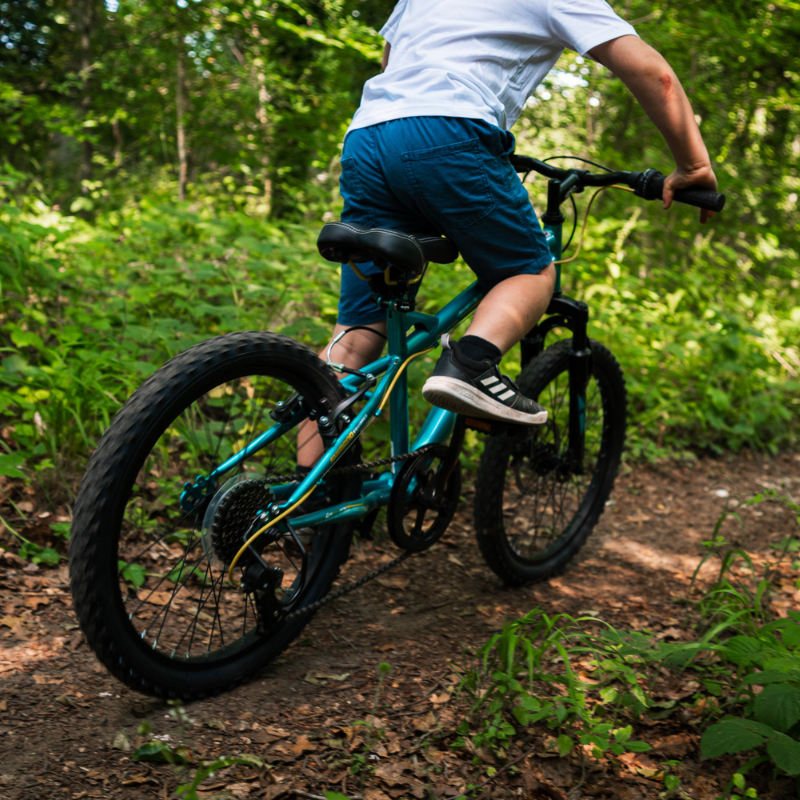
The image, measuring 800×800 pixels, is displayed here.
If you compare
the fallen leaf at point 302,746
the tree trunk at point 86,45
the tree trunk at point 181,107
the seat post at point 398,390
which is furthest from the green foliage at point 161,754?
the tree trunk at point 86,45

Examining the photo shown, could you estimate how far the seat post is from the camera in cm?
203

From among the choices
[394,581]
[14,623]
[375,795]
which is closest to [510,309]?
[394,581]

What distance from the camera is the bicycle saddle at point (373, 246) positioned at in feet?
5.76

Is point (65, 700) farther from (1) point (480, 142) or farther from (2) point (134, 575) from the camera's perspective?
(1) point (480, 142)

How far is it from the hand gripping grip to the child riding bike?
2.0 inches

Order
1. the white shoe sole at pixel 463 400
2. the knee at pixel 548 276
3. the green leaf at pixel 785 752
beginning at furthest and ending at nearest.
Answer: the knee at pixel 548 276, the white shoe sole at pixel 463 400, the green leaf at pixel 785 752

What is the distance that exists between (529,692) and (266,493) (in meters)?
0.90

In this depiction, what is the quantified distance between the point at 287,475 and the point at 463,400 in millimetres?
569

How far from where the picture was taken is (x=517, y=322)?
203 cm

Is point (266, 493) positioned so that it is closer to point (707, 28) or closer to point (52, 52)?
point (707, 28)

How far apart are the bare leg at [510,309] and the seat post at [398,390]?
0.68 feet

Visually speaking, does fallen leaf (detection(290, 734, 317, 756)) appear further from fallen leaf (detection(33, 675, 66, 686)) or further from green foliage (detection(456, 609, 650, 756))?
fallen leaf (detection(33, 675, 66, 686))

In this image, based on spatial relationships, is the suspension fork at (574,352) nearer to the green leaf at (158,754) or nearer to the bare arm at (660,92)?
the bare arm at (660,92)

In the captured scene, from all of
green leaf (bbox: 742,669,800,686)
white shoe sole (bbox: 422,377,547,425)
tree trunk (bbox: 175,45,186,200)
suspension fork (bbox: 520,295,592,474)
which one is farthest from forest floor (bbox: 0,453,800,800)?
tree trunk (bbox: 175,45,186,200)
